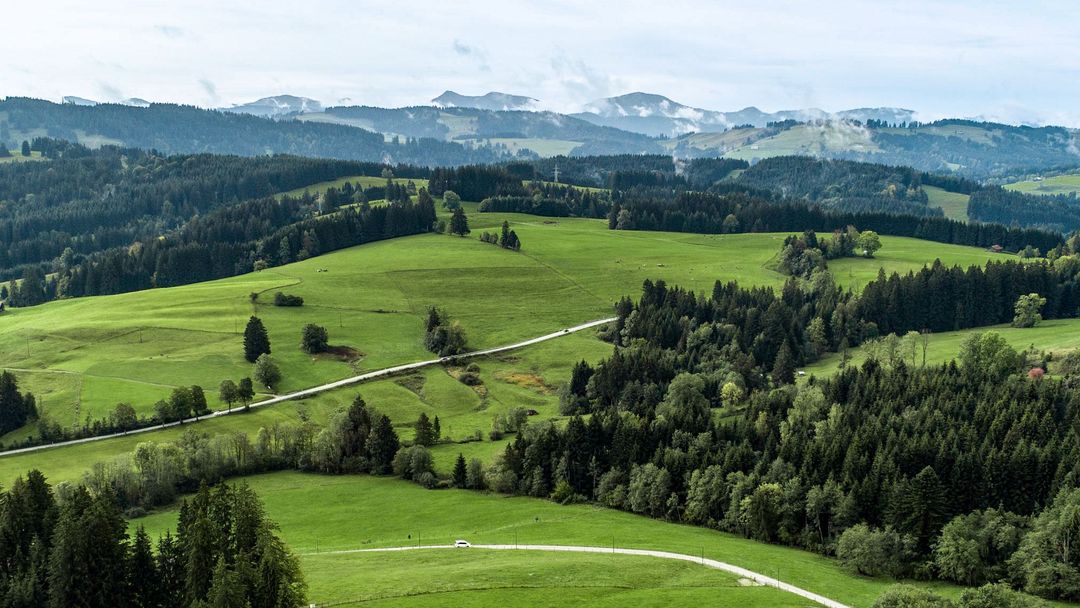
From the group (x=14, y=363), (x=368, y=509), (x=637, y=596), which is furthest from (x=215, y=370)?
(x=637, y=596)

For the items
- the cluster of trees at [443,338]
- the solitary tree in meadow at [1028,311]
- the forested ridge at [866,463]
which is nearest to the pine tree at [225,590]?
the forested ridge at [866,463]

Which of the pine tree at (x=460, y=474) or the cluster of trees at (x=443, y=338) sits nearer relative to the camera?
the pine tree at (x=460, y=474)

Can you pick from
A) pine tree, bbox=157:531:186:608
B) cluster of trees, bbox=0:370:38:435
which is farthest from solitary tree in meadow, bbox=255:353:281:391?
pine tree, bbox=157:531:186:608

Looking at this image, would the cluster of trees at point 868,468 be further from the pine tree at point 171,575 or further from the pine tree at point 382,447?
the pine tree at point 171,575

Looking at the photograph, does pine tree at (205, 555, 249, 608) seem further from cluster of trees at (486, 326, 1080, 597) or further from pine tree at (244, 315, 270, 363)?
pine tree at (244, 315, 270, 363)

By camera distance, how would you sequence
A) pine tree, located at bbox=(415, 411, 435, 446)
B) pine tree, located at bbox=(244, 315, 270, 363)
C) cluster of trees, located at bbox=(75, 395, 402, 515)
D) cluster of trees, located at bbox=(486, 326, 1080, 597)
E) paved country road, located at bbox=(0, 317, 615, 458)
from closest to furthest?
cluster of trees, located at bbox=(486, 326, 1080, 597), cluster of trees, located at bbox=(75, 395, 402, 515), paved country road, located at bbox=(0, 317, 615, 458), pine tree, located at bbox=(415, 411, 435, 446), pine tree, located at bbox=(244, 315, 270, 363)

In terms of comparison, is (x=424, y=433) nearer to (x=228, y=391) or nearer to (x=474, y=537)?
(x=228, y=391)

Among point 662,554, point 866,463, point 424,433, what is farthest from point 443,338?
point 662,554
